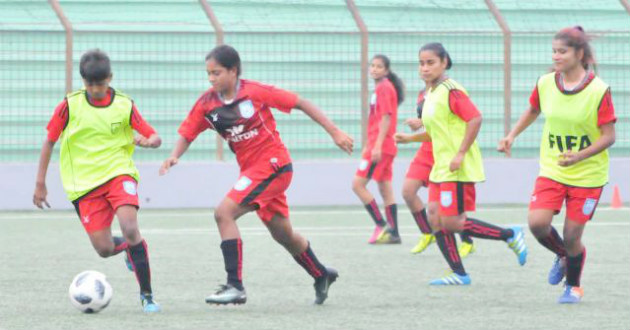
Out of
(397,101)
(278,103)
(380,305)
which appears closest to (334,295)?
(380,305)

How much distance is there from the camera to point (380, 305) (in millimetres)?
8492

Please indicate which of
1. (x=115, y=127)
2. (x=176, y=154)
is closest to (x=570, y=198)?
(x=176, y=154)

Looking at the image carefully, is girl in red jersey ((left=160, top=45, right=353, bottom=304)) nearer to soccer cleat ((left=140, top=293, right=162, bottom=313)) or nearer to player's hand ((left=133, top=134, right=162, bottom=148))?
player's hand ((left=133, top=134, right=162, bottom=148))

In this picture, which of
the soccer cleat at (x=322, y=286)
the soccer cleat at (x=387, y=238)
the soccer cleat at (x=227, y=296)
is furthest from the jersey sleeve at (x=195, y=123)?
the soccer cleat at (x=387, y=238)

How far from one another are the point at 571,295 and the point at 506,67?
37.3ft

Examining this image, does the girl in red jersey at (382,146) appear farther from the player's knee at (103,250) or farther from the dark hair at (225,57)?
the dark hair at (225,57)

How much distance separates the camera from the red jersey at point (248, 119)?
27.6ft

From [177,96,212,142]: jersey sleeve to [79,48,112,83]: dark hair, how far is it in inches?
22.4

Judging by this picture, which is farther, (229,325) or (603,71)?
(603,71)

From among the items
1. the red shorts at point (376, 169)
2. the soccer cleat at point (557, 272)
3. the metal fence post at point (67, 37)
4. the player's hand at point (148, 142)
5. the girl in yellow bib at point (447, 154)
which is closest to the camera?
the player's hand at point (148, 142)

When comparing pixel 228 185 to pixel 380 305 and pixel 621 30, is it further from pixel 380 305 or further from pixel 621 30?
pixel 380 305

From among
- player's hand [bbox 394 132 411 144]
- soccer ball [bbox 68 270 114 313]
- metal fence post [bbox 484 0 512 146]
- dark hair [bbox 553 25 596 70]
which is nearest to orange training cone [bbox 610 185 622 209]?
metal fence post [bbox 484 0 512 146]

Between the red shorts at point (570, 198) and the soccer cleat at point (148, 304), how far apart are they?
2.44 m

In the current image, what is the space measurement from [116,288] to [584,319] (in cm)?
334
